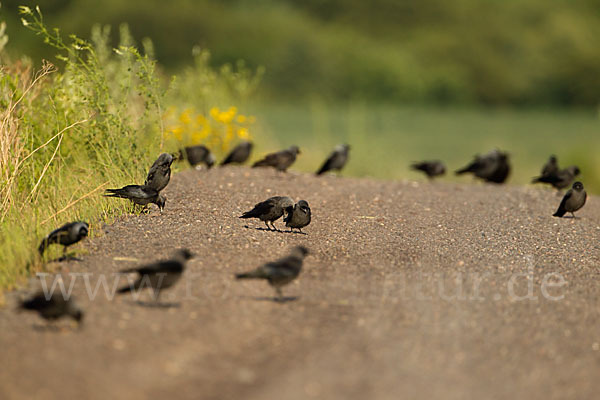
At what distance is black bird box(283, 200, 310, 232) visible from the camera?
5.61 meters

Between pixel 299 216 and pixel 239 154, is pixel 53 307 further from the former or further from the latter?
Result: pixel 239 154

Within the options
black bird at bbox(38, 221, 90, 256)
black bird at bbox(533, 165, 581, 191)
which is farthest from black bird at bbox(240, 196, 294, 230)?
black bird at bbox(533, 165, 581, 191)

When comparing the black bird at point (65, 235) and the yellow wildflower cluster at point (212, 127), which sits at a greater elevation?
the yellow wildflower cluster at point (212, 127)

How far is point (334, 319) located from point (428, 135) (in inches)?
669

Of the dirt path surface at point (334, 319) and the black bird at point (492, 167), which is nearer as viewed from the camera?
the dirt path surface at point (334, 319)

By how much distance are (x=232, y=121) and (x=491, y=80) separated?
76.2ft

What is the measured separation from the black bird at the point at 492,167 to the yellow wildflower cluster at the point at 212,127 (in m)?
3.42

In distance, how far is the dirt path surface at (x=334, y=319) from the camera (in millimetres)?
3170

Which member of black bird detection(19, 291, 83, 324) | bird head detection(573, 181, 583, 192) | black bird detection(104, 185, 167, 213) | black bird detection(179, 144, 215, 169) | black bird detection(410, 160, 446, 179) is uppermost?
bird head detection(573, 181, 583, 192)

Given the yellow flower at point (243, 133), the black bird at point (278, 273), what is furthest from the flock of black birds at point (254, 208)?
the yellow flower at point (243, 133)

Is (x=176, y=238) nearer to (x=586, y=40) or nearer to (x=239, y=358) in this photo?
(x=239, y=358)

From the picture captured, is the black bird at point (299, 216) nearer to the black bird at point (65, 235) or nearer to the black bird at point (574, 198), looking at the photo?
the black bird at point (65, 235)

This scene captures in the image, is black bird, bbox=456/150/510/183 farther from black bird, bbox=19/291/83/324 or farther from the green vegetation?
black bird, bbox=19/291/83/324

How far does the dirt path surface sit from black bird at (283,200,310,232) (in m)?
0.17
